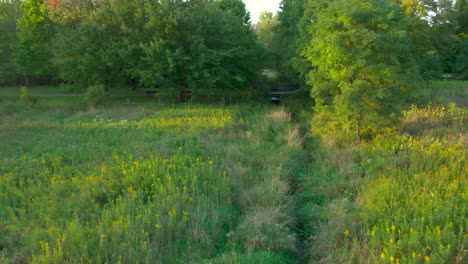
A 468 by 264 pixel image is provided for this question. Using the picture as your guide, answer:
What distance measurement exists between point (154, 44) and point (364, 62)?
13.9 meters

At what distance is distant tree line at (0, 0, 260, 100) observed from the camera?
2286 cm

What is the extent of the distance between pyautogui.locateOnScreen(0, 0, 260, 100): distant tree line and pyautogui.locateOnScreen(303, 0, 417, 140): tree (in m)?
11.4

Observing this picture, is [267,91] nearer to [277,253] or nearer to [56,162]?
[56,162]

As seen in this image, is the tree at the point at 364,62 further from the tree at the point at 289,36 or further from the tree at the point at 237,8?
the tree at the point at 237,8

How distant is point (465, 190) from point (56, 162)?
30.0ft

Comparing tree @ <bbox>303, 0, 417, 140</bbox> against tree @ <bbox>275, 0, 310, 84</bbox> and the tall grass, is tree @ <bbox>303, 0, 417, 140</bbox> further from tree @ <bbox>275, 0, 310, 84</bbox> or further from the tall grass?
tree @ <bbox>275, 0, 310, 84</bbox>

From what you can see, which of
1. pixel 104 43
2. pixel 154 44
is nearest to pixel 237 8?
pixel 104 43

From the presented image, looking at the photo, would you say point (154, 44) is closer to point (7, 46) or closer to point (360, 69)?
point (360, 69)

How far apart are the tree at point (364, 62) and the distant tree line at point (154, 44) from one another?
37.6ft

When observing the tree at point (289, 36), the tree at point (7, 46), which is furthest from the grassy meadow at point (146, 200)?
the tree at point (7, 46)

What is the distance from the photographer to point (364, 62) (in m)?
11.7

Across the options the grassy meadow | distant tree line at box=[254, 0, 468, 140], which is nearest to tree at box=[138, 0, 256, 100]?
the grassy meadow

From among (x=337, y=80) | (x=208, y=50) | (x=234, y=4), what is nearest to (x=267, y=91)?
(x=208, y=50)

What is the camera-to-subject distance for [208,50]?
23.4m
